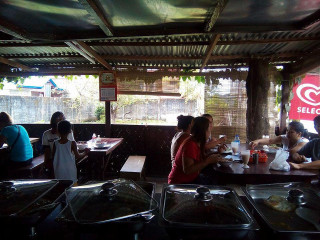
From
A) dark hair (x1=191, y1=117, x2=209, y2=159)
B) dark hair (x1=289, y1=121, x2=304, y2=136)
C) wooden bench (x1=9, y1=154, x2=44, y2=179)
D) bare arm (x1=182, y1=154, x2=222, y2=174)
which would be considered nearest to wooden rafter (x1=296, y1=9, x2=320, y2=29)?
dark hair (x1=191, y1=117, x2=209, y2=159)

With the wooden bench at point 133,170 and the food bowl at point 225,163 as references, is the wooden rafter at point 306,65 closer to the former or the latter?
the food bowl at point 225,163

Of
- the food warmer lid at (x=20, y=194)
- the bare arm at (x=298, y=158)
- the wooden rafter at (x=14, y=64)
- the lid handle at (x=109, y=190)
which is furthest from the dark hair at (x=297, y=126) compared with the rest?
the wooden rafter at (x=14, y=64)

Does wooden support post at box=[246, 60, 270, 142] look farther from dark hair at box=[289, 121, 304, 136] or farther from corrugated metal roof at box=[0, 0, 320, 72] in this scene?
corrugated metal roof at box=[0, 0, 320, 72]

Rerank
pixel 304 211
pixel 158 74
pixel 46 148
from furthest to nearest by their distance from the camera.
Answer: pixel 158 74
pixel 46 148
pixel 304 211

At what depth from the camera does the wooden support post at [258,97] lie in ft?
17.1

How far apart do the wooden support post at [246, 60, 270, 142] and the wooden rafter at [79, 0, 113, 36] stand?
4.31m

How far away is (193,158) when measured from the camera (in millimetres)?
2637

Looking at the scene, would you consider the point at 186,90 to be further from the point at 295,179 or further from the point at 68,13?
the point at 68,13

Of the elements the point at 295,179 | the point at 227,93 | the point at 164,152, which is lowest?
the point at 164,152

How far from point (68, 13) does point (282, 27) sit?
161 centimetres

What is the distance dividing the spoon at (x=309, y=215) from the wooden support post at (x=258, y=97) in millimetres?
4403

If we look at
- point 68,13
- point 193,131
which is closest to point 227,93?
point 193,131

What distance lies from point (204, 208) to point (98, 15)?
1437 mm

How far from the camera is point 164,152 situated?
6.36 m
